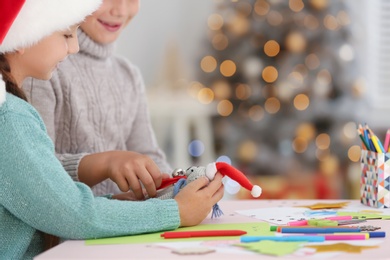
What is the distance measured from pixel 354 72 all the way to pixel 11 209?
3.66 meters

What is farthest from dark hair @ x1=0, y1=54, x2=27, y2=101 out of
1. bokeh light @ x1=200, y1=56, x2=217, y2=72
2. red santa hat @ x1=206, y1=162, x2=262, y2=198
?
bokeh light @ x1=200, y1=56, x2=217, y2=72

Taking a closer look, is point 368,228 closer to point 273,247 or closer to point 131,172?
point 273,247

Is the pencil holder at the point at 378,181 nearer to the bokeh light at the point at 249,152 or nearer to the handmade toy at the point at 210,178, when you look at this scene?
the handmade toy at the point at 210,178

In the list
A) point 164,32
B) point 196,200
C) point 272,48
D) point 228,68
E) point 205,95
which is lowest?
point 196,200

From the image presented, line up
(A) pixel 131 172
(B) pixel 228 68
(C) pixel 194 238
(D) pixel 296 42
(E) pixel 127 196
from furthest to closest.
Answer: (B) pixel 228 68 → (D) pixel 296 42 → (E) pixel 127 196 → (A) pixel 131 172 → (C) pixel 194 238

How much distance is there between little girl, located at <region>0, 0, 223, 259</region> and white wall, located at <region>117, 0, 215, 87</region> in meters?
3.52

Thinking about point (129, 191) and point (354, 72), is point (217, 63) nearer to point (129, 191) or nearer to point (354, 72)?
point (354, 72)

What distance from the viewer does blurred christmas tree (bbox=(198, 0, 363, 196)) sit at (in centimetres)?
445

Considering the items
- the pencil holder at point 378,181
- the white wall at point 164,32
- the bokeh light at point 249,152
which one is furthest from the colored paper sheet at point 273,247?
the white wall at point 164,32

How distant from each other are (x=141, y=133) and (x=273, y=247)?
35.6 inches

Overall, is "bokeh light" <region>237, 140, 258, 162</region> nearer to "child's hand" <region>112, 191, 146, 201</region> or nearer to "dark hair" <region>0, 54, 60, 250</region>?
"child's hand" <region>112, 191, 146, 201</region>

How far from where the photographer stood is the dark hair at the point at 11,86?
1309 mm

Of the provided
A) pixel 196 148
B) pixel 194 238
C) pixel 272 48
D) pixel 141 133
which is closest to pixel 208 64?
pixel 272 48

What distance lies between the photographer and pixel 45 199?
3.84 feet
